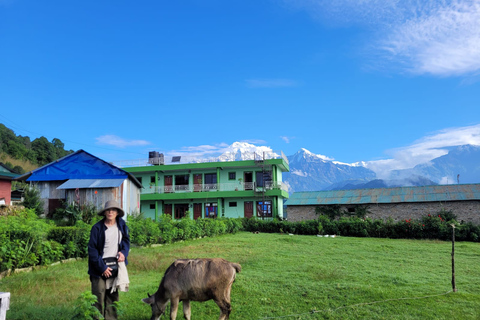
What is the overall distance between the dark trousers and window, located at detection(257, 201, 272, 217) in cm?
2885

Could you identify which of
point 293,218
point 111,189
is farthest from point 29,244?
point 293,218

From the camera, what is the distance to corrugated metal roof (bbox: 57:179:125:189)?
22.5m

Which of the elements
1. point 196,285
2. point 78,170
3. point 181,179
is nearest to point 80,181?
point 78,170

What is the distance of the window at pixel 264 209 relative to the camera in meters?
34.3

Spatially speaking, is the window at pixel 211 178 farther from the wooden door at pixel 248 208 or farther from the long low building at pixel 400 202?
the long low building at pixel 400 202

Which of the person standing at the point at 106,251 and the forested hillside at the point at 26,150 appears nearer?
the person standing at the point at 106,251

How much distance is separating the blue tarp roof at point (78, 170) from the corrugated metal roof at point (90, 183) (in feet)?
1.76

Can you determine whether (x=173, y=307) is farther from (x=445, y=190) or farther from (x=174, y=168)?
(x=174, y=168)

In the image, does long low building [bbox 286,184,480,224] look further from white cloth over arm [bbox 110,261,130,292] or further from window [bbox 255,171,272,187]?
white cloth over arm [bbox 110,261,130,292]

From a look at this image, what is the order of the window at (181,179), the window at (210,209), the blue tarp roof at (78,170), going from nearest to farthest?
1. the blue tarp roof at (78,170)
2. the window at (210,209)
3. the window at (181,179)

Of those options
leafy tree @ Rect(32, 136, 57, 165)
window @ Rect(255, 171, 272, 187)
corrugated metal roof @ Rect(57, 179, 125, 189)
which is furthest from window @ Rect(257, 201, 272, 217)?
leafy tree @ Rect(32, 136, 57, 165)

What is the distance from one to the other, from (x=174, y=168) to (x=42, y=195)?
1458 centimetres

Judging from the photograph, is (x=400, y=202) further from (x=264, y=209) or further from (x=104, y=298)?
Result: (x=104, y=298)

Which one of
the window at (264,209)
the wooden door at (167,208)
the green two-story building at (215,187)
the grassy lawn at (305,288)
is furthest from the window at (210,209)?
the grassy lawn at (305,288)
